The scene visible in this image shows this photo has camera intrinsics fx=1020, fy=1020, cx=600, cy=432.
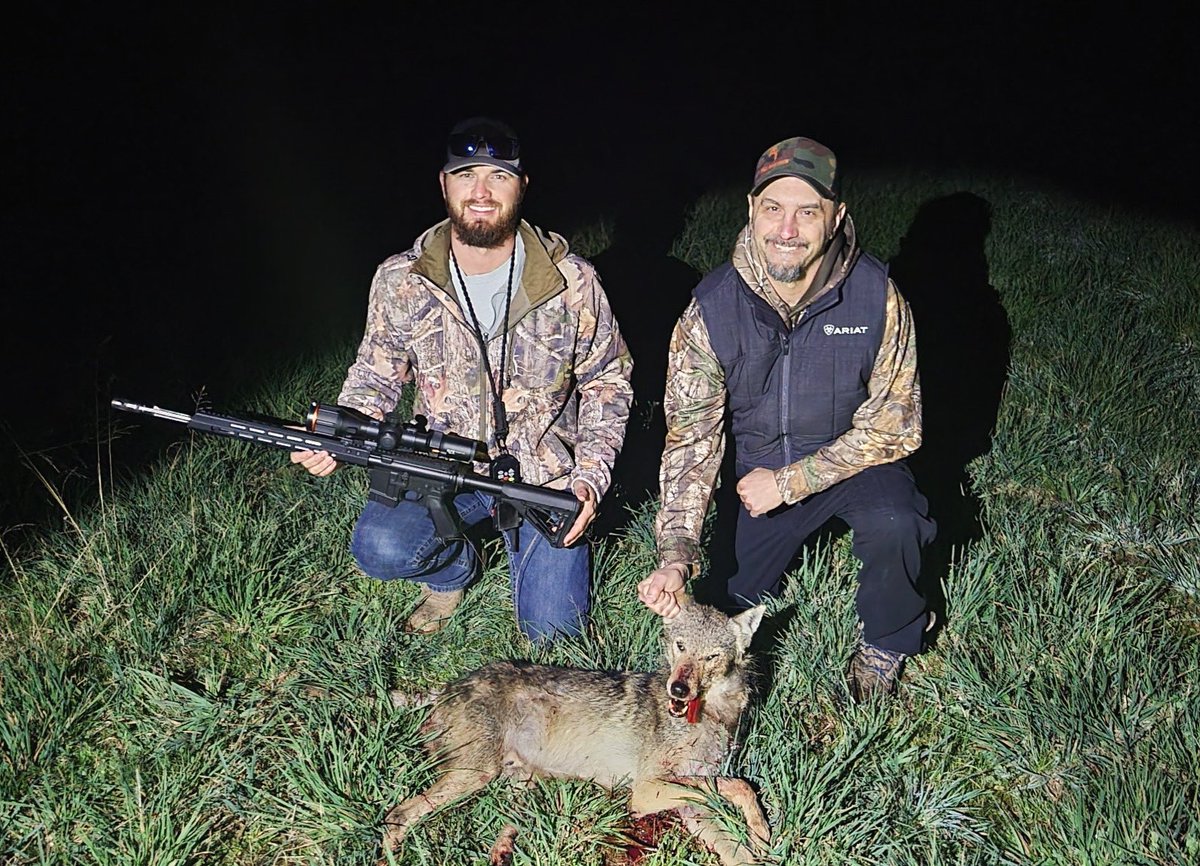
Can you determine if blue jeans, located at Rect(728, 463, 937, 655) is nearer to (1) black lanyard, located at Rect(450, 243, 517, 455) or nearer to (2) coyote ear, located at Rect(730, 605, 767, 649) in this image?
(2) coyote ear, located at Rect(730, 605, 767, 649)

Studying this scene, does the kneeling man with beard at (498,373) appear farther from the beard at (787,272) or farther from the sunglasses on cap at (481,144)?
the beard at (787,272)

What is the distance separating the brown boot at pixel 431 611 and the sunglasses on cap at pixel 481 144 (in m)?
1.78

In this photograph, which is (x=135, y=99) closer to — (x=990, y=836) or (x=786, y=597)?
(x=786, y=597)

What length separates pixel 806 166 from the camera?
3.74 metres

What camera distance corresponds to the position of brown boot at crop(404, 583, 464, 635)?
4.12 metres

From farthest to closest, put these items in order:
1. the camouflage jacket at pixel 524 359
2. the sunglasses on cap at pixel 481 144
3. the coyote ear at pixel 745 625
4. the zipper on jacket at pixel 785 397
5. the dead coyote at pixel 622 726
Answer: the camouflage jacket at pixel 524 359 → the zipper on jacket at pixel 785 397 → the sunglasses on cap at pixel 481 144 → the coyote ear at pixel 745 625 → the dead coyote at pixel 622 726

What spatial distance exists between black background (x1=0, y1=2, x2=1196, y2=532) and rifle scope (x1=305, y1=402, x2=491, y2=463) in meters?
1.87

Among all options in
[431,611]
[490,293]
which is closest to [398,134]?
[490,293]

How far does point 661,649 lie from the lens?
3.88 meters

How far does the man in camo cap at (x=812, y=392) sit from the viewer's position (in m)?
3.81

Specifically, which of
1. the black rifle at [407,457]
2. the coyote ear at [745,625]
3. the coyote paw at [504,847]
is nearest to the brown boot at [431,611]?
the black rifle at [407,457]

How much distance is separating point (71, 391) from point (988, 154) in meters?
9.16

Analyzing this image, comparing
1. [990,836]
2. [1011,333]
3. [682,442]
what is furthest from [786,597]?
[1011,333]

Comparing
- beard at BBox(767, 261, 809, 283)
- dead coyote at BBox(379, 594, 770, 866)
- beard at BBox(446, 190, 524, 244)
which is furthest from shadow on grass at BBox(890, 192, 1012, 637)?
beard at BBox(446, 190, 524, 244)
